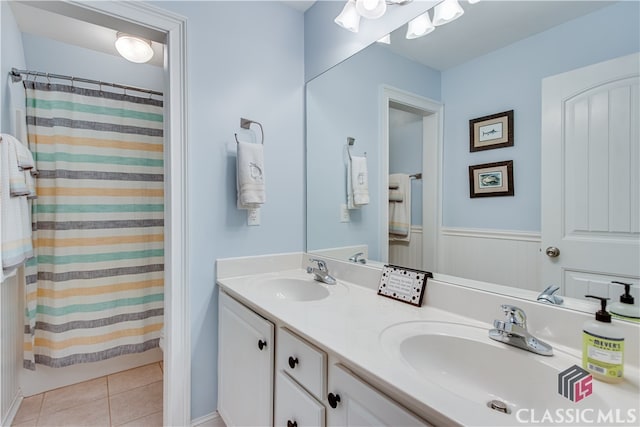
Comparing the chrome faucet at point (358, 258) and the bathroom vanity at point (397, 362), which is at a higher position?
the chrome faucet at point (358, 258)

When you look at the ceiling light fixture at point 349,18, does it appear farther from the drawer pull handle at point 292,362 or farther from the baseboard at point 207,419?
the baseboard at point 207,419

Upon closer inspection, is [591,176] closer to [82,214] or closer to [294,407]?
[294,407]

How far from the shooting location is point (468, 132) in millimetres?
1097

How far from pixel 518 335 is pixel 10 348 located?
95.0 inches

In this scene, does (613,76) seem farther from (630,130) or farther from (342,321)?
(342,321)

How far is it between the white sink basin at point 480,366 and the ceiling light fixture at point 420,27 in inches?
44.6

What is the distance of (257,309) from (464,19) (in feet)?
4.42

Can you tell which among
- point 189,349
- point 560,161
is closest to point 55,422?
point 189,349

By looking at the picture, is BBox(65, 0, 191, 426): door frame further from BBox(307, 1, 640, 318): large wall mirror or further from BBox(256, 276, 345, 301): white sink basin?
BBox(307, 1, 640, 318): large wall mirror

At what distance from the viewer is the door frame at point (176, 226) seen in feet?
4.62

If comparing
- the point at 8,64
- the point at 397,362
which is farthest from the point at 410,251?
the point at 8,64

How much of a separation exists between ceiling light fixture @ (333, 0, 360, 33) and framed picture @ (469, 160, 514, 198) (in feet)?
3.02

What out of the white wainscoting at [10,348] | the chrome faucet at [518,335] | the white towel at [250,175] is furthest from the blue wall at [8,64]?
the chrome faucet at [518,335]

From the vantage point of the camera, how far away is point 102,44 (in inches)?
81.4
